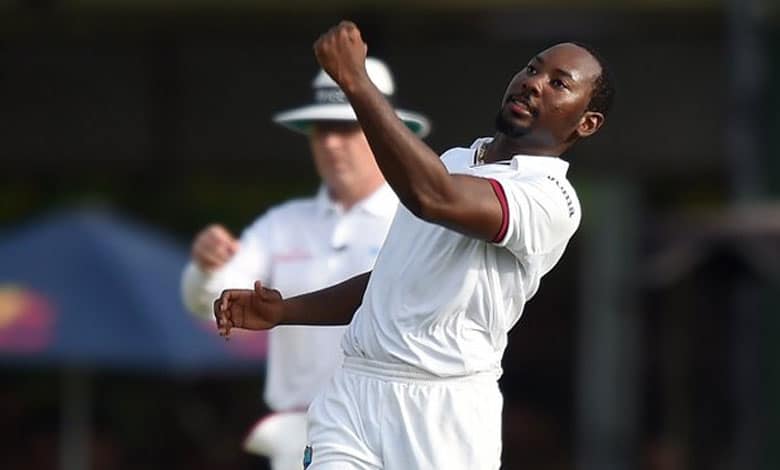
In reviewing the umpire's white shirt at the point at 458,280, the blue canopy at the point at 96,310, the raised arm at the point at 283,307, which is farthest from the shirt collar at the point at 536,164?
the blue canopy at the point at 96,310

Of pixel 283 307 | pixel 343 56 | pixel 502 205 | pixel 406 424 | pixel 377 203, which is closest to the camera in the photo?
pixel 343 56

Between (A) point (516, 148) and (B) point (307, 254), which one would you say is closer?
(A) point (516, 148)

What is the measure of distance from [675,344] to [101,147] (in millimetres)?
4008

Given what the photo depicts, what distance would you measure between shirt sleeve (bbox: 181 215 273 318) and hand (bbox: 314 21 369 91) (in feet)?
6.51

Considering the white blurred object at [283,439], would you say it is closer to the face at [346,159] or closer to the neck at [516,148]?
the face at [346,159]

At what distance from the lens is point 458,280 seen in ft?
16.2

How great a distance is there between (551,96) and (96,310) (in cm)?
572

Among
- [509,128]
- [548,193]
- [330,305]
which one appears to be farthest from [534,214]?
[330,305]

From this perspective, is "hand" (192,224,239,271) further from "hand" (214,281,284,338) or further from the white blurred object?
"hand" (214,281,284,338)

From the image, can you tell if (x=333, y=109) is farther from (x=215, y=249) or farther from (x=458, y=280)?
(x=458, y=280)

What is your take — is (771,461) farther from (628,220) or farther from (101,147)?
(101,147)

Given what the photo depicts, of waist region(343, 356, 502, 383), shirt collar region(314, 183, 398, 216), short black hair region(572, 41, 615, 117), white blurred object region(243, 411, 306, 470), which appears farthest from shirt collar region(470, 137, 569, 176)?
white blurred object region(243, 411, 306, 470)

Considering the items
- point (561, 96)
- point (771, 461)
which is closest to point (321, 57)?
point (561, 96)

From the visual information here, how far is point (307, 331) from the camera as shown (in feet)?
21.0
